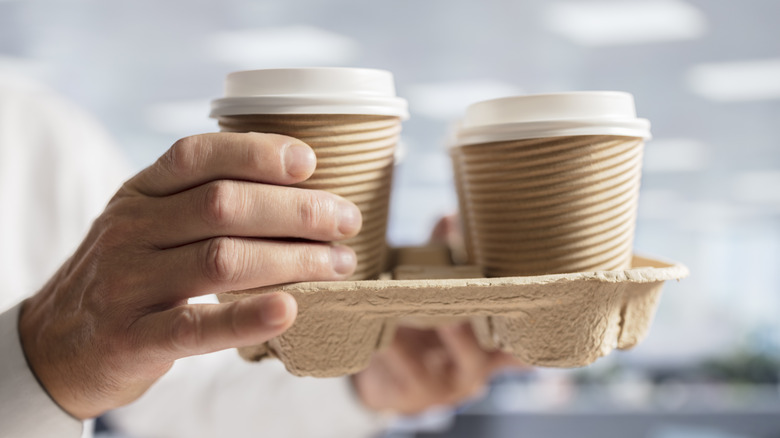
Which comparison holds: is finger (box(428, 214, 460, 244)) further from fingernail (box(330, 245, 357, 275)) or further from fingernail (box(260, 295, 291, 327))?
fingernail (box(260, 295, 291, 327))

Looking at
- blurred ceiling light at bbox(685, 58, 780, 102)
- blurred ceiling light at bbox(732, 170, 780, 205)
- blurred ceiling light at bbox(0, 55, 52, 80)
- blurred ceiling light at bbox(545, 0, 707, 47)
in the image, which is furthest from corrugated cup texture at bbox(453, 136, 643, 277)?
blurred ceiling light at bbox(732, 170, 780, 205)

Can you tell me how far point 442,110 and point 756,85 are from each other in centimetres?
188

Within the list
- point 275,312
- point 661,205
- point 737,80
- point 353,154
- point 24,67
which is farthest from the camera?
point 661,205

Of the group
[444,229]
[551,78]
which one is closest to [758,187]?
[551,78]

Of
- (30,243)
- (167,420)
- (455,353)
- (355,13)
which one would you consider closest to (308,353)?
(455,353)

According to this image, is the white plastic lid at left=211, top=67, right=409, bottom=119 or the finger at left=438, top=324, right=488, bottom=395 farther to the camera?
the finger at left=438, top=324, right=488, bottom=395

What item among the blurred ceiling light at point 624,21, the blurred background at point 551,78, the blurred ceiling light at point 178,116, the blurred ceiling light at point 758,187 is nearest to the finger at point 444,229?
the blurred background at point 551,78

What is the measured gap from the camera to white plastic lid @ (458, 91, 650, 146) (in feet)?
1.60

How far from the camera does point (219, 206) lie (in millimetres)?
422

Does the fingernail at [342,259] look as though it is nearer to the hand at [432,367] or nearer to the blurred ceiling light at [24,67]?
the hand at [432,367]

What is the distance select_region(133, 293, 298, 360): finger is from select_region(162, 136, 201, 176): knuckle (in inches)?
3.7

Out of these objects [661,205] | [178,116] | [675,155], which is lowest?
[661,205]

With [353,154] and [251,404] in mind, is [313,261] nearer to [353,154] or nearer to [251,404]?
[353,154]

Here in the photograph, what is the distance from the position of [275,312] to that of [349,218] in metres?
0.11
